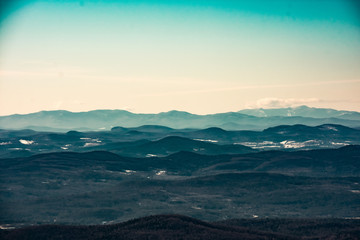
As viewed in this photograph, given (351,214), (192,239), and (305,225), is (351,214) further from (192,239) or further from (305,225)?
(192,239)

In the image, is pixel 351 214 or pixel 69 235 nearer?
pixel 69 235

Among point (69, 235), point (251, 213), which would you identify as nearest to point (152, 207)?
point (251, 213)

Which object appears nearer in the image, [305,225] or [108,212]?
[305,225]

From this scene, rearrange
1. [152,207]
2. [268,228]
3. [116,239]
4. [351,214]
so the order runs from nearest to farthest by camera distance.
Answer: [116,239]
[268,228]
[351,214]
[152,207]

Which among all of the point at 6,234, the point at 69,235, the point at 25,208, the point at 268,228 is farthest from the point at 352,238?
the point at 25,208


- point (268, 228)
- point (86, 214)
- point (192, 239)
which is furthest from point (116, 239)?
point (86, 214)

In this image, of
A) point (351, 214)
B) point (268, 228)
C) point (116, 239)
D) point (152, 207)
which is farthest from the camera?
point (152, 207)

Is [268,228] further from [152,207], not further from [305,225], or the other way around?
[152,207]

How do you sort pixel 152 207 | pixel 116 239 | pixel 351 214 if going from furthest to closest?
pixel 152 207, pixel 351 214, pixel 116 239
